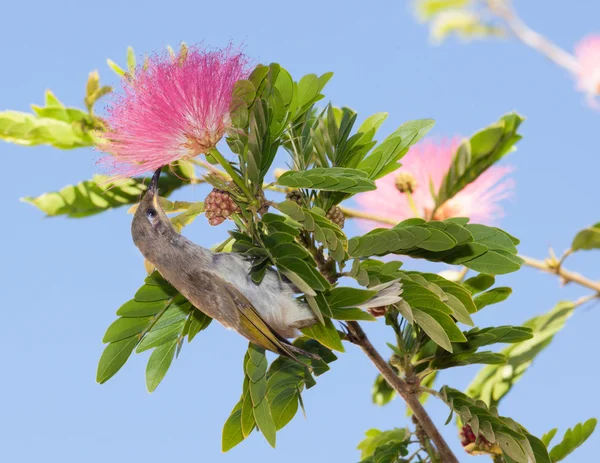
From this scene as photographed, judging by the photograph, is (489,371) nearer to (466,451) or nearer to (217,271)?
(466,451)

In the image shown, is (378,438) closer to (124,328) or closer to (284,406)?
(284,406)

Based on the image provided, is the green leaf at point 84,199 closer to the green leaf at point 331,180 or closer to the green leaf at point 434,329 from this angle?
the green leaf at point 331,180

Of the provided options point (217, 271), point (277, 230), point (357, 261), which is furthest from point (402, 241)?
point (217, 271)

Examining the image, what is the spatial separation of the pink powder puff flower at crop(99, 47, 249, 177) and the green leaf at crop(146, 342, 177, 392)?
47cm

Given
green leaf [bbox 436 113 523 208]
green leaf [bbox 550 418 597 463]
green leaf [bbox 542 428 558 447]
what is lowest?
green leaf [bbox 550 418 597 463]

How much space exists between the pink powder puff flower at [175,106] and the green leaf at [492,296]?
2.80 ft

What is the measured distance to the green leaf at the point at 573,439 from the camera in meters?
2.20

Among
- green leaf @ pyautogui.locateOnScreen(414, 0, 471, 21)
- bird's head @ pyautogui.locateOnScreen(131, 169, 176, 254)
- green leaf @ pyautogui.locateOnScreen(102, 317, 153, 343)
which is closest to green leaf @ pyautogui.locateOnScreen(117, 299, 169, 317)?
green leaf @ pyautogui.locateOnScreen(102, 317, 153, 343)

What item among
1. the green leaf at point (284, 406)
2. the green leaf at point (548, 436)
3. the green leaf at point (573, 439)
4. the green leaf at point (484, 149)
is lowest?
the green leaf at point (573, 439)

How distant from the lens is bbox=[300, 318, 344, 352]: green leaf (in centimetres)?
167

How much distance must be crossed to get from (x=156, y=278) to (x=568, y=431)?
1.27 m

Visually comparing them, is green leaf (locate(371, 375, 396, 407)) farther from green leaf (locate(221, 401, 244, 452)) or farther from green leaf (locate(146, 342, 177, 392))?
green leaf (locate(146, 342, 177, 392))

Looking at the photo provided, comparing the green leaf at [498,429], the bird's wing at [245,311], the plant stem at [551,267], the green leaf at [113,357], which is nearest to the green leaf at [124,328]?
the green leaf at [113,357]

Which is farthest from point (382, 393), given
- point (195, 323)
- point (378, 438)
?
point (195, 323)
